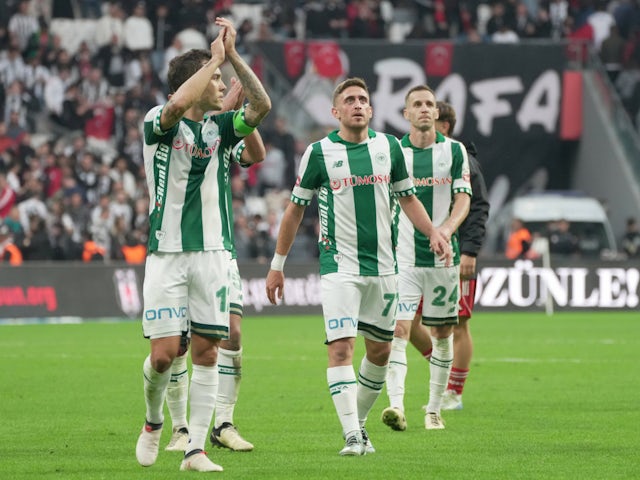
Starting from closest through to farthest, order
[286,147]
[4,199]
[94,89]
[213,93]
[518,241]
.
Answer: [213,93] < [4,199] < [518,241] < [94,89] < [286,147]

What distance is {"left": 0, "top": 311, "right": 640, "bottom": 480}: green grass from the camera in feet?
26.9

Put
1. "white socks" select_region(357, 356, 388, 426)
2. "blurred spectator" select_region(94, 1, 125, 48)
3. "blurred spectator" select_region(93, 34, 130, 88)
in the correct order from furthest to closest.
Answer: "blurred spectator" select_region(94, 1, 125, 48), "blurred spectator" select_region(93, 34, 130, 88), "white socks" select_region(357, 356, 388, 426)

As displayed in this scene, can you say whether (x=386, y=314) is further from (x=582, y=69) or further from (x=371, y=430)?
(x=582, y=69)

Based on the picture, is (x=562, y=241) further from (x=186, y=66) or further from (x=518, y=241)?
(x=186, y=66)

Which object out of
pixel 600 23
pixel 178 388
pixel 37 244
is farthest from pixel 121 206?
pixel 178 388

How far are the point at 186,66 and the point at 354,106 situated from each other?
122cm

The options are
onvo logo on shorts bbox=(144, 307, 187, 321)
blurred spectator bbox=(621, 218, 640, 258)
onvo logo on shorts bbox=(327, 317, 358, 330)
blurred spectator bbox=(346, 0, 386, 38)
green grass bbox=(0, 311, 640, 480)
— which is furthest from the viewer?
blurred spectator bbox=(346, 0, 386, 38)

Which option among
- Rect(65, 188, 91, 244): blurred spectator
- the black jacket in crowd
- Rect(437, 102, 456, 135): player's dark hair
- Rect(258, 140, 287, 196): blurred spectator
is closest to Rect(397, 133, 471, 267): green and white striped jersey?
Rect(437, 102, 456, 135): player's dark hair

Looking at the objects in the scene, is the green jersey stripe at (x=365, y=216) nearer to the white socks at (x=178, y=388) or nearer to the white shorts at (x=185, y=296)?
the white shorts at (x=185, y=296)

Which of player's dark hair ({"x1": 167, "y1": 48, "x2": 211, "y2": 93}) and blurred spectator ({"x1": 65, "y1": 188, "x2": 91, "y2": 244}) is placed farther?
blurred spectator ({"x1": 65, "y1": 188, "x2": 91, "y2": 244})

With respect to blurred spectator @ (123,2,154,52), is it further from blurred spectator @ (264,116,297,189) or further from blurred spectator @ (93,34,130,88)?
blurred spectator @ (264,116,297,189)

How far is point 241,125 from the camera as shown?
8.09 m

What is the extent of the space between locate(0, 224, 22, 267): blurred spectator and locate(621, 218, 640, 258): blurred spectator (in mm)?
11871

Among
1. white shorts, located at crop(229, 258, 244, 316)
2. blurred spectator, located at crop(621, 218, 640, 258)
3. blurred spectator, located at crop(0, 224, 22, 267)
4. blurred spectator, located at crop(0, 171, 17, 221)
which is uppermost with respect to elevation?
white shorts, located at crop(229, 258, 244, 316)
